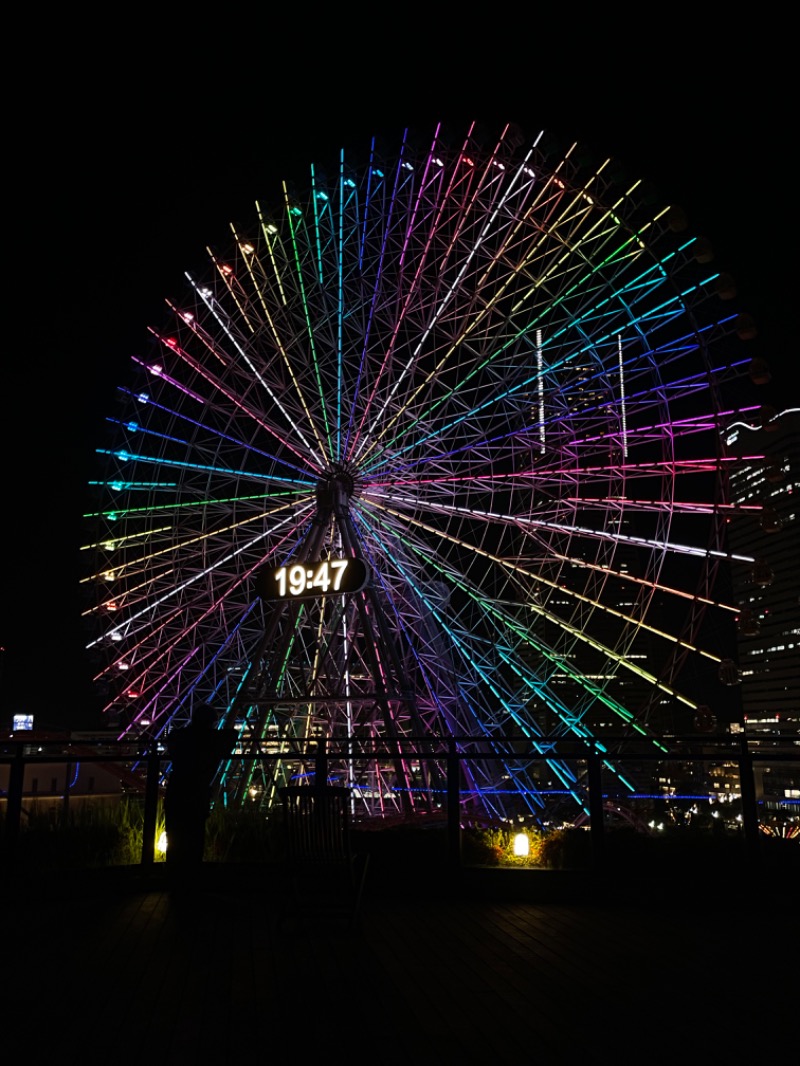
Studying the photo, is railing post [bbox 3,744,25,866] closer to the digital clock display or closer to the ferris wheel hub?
the digital clock display

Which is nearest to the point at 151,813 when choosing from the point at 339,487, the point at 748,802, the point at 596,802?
→ the point at 596,802

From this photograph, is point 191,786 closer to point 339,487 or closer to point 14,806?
point 14,806

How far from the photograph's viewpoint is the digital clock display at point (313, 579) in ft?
58.3

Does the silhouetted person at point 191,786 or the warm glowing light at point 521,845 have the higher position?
the silhouetted person at point 191,786

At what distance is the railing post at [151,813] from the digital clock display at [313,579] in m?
9.23

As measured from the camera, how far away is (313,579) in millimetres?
18266

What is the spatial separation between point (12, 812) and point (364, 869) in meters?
3.43

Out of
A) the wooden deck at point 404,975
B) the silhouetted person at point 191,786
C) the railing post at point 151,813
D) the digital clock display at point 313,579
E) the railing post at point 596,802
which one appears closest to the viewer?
the wooden deck at point 404,975

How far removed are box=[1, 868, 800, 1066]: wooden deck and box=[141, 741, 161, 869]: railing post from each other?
25cm

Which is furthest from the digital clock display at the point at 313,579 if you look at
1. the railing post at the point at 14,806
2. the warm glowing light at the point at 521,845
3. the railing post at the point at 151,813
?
the railing post at the point at 14,806

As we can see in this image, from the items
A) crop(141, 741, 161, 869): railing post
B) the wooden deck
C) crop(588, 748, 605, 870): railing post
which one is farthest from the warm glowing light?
crop(141, 741, 161, 869): railing post

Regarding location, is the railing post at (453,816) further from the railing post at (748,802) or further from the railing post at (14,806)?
the railing post at (14,806)

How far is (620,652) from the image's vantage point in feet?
59.5

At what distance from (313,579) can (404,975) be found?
1316 cm
